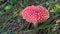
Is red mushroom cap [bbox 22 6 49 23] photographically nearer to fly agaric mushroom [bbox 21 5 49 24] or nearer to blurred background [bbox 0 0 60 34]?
fly agaric mushroom [bbox 21 5 49 24]

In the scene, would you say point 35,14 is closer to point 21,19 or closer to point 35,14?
point 35,14

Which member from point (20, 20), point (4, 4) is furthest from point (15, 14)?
point (4, 4)

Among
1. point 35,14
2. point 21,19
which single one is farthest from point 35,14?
point 21,19

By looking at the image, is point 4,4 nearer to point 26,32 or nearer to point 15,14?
point 15,14

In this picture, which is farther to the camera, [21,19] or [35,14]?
[21,19]

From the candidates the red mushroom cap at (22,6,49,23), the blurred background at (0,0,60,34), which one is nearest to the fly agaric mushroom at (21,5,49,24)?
the red mushroom cap at (22,6,49,23)

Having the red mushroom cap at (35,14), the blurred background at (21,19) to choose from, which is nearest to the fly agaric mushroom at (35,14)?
the red mushroom cap at (35,14)

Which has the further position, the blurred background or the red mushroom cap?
the blurred background

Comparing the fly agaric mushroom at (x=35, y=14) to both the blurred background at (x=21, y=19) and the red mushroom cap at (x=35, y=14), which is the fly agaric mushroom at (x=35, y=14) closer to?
the red mushroom cap at (x=35, y=14)

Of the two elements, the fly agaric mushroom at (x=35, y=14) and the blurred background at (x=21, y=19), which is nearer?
the fly agaric mushroom at (x=35, y=14)
